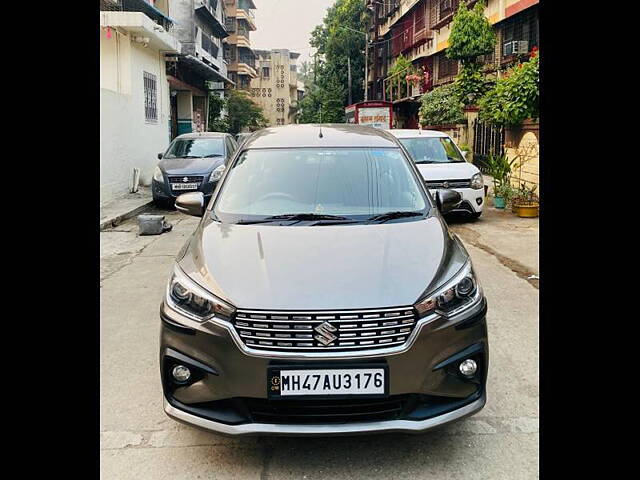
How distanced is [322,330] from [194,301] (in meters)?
0.67

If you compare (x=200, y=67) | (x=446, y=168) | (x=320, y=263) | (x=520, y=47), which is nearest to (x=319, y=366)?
(x=320, y=263)

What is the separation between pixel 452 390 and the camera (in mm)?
2889

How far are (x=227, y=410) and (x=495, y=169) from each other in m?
10.6

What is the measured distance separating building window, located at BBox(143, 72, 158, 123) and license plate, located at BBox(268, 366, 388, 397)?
16.1 m

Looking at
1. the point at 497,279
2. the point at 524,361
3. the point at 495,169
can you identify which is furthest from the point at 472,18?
the point at 524,361

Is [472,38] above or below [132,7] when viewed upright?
below

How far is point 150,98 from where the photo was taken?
18500mm

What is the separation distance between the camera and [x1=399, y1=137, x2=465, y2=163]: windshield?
11336mm

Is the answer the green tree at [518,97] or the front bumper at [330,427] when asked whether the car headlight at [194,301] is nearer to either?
the front bumper at [330,427]

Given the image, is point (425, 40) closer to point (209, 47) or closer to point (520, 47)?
point (209, 47)
